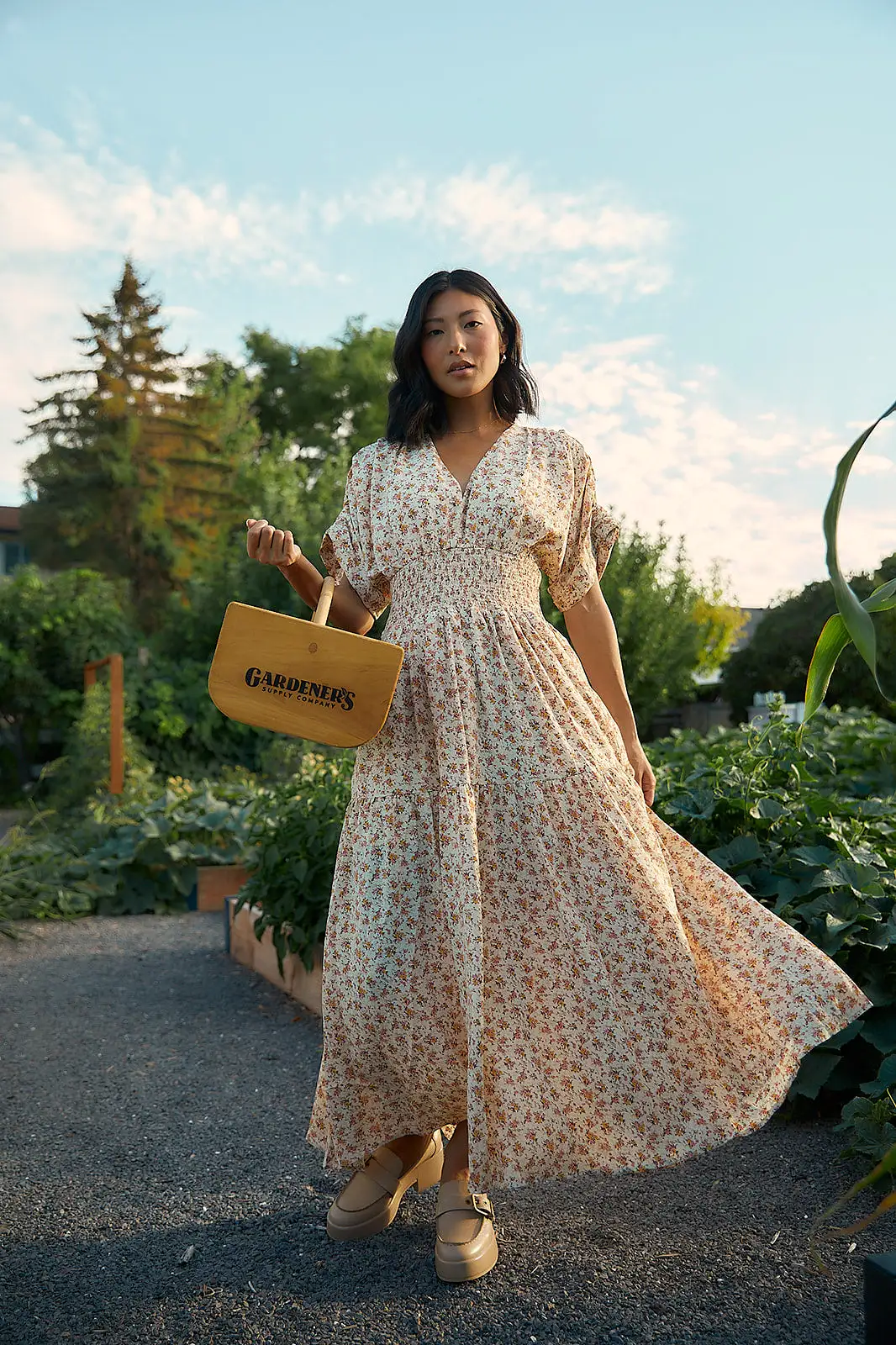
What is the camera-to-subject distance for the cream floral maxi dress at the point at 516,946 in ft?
5.63

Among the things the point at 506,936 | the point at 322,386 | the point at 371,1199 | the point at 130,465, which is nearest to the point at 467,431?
the point at 506,936

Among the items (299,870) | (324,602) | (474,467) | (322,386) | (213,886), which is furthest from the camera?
(322,386)

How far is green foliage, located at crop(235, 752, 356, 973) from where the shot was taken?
3381 millimetres

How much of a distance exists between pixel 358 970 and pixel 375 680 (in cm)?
48

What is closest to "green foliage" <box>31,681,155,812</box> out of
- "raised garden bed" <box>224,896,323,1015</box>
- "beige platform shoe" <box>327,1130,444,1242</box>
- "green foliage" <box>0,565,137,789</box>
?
"green foliage" <box>0,565,137,789</box>

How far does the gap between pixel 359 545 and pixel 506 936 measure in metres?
0.80

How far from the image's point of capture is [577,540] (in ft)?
6.82

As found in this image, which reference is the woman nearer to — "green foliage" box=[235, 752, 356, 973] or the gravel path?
the gravel path

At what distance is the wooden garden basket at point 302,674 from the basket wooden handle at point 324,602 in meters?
0.04

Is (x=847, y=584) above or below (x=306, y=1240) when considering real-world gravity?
above

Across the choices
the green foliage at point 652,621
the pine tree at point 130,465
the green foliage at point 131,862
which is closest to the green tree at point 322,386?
the pine tree at point 130,465

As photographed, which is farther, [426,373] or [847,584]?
[426,373]

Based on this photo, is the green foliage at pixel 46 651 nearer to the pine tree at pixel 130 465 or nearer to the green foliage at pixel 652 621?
the green foliage at pixel 652 621

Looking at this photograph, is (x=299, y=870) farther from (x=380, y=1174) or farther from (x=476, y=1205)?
(x=476, y=1205)
